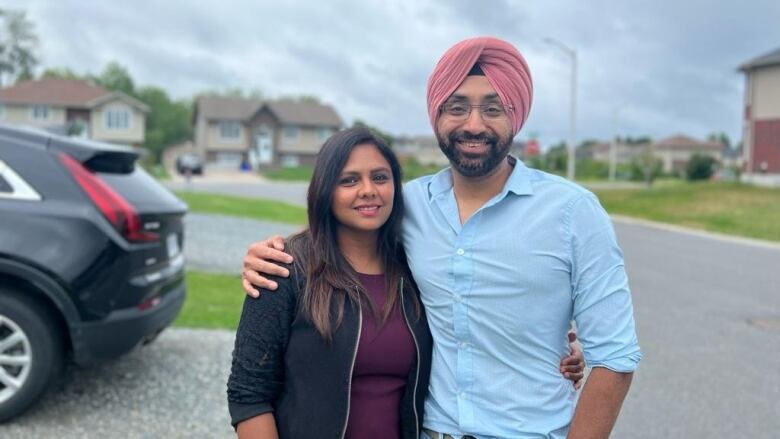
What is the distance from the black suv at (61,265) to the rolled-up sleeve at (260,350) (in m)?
2.56

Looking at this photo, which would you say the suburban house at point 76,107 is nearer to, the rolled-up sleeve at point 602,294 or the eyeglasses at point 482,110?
the eyeglasses at point 482,110

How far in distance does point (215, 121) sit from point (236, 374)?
71.1 m

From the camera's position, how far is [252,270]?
2.23 m

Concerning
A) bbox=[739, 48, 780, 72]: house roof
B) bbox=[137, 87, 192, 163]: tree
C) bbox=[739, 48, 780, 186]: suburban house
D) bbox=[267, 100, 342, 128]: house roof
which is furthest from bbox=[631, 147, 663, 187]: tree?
bbox=[137, 87, 192, 163]: tree

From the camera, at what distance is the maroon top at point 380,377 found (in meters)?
2.20

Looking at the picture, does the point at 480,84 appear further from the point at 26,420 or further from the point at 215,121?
the point at 215,121

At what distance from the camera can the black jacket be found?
84.5 inches

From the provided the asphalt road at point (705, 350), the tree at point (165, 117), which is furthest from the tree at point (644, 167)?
the tree at point (165, 117)

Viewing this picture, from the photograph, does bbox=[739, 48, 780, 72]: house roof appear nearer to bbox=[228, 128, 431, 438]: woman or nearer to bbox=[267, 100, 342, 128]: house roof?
bbox=[228, 128, 431, 438]: woman

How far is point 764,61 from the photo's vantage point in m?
35.6

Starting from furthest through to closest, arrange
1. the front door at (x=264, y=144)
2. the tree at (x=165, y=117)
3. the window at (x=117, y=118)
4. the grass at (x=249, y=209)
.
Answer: the tree at (x=165, y=117) < the front door at (x=264, y=144) < the window at (x=117, y=118) < the grass at (x=249, y=209)

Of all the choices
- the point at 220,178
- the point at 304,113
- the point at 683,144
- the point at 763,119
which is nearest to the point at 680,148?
the point at 683,144

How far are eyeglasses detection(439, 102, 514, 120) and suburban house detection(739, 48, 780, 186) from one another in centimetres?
3764

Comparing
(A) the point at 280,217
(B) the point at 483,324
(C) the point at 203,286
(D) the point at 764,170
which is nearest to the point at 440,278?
(B) the point at 483,324
